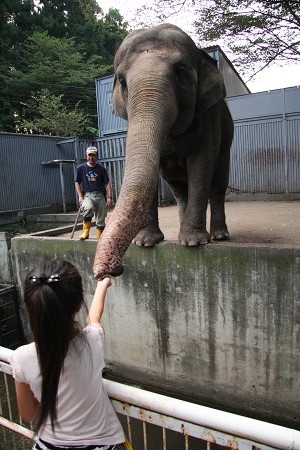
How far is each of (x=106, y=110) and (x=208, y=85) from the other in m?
11.0

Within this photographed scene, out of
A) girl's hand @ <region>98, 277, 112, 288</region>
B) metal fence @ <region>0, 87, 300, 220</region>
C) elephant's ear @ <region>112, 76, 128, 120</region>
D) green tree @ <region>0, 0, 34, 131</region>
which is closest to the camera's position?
girl's hand @ <region>98, 277, 112, 288</region>

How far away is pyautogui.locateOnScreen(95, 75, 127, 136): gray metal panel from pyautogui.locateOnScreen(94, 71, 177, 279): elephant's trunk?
11.2m

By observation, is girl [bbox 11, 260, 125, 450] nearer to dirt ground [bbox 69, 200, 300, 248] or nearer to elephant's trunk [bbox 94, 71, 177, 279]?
elephant's trunk [bbox 94, 71, 177, 279]

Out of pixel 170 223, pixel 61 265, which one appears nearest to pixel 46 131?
pixel 170 223

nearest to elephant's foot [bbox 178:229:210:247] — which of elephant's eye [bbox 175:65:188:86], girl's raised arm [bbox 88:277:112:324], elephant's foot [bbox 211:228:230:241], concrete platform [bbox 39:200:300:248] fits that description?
concrete platform [bbox 39:200:300:248]

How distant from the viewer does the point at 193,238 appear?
411cm

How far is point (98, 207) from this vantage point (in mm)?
5422

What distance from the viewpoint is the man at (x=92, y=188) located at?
5285 millimetres

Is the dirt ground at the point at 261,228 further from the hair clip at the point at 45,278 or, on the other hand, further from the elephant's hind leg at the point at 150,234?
the hair clip at the point at 45,278

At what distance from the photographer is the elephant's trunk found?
2320 mm

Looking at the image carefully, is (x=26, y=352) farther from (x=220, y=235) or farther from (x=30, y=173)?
(x=30, y=173)

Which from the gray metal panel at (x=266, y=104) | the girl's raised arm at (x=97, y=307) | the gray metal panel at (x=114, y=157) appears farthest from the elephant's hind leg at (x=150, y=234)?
the gray metal panel at (x=266, y=104)

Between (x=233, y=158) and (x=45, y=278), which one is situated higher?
(x=233, y=158)

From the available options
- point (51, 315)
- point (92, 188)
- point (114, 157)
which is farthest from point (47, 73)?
point (51, 315)
